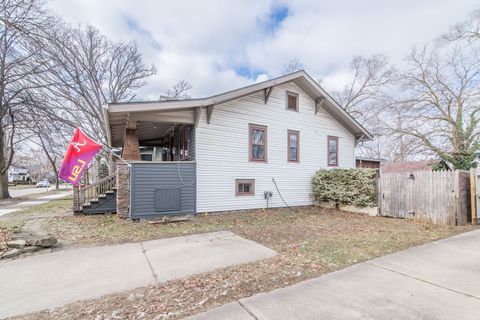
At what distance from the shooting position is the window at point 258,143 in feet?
35.7

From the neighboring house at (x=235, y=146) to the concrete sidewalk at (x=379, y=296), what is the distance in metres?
6.36

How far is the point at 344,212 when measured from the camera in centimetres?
1086

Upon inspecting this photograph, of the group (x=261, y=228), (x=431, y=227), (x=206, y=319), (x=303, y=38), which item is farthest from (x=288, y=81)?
(x=206, y=319)

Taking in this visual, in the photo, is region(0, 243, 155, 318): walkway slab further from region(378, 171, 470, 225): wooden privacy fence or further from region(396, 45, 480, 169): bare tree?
region(396, 45, 480, 169): bare tree

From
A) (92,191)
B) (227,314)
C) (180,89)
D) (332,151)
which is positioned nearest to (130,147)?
(92,191)

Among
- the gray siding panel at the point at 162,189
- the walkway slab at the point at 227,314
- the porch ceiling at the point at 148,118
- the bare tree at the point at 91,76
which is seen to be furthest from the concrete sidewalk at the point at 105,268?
the bare tree at the point at 91,76

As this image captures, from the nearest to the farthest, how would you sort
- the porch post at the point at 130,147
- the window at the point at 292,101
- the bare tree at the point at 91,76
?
the porch post at the point at 130,147, the window at the point at 292,101, the bare tree at the point at 91,76

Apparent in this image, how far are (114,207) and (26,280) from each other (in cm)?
686

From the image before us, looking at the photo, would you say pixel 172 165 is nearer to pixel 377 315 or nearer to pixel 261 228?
pixel 261 228

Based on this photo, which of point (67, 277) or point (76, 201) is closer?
point (67, 277)

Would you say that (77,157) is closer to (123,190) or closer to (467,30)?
(123,190)

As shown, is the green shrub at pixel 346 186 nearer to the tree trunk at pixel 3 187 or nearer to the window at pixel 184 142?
the window at pixel 184 142

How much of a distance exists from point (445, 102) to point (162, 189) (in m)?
20.3

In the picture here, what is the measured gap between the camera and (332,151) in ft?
43.9
